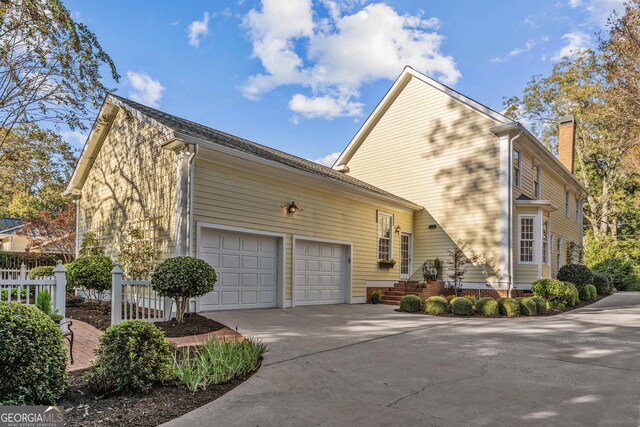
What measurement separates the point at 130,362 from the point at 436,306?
350 inches

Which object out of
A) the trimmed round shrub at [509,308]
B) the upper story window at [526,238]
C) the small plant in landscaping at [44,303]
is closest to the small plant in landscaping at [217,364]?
the small plant in landscaping at [44,303]

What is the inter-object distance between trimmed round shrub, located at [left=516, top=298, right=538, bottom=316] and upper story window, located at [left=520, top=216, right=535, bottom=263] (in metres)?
3.87

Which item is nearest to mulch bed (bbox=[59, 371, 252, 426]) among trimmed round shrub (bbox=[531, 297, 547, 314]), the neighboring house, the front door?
the neighboring house

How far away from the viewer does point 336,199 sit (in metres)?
13.3

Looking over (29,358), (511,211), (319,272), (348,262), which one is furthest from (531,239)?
(29,358)

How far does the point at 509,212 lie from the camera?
46.3ft

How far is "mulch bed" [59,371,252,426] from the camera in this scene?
3523 millimetres

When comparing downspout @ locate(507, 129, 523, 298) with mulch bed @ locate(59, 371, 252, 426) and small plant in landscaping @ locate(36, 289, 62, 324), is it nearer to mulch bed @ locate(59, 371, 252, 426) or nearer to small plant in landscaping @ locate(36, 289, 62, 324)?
mulch bed @ locate(59, 371, 252, 426)

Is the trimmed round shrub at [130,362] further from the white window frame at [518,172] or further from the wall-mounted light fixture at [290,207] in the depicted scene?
the white window frame at [518,172]

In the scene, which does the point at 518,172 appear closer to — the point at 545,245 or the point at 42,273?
the point at 545,245

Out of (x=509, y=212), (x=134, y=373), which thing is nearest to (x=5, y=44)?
(x=134, y=373)

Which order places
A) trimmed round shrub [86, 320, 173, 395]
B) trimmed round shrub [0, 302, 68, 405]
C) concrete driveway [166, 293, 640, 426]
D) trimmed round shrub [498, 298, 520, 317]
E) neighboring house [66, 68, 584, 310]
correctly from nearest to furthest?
trimmed round shrub [0, 302, 68, 405] → concrete driveway [166, 293, 640, 426] → trimmed round shrub [86, 320, 173, 395] → neighboring house [66, 68, 584, 310] → trimmed round shrub [498, 298, 520, 317]

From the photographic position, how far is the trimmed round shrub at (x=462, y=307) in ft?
36.6

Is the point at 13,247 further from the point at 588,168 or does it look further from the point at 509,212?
the point at 588,168
